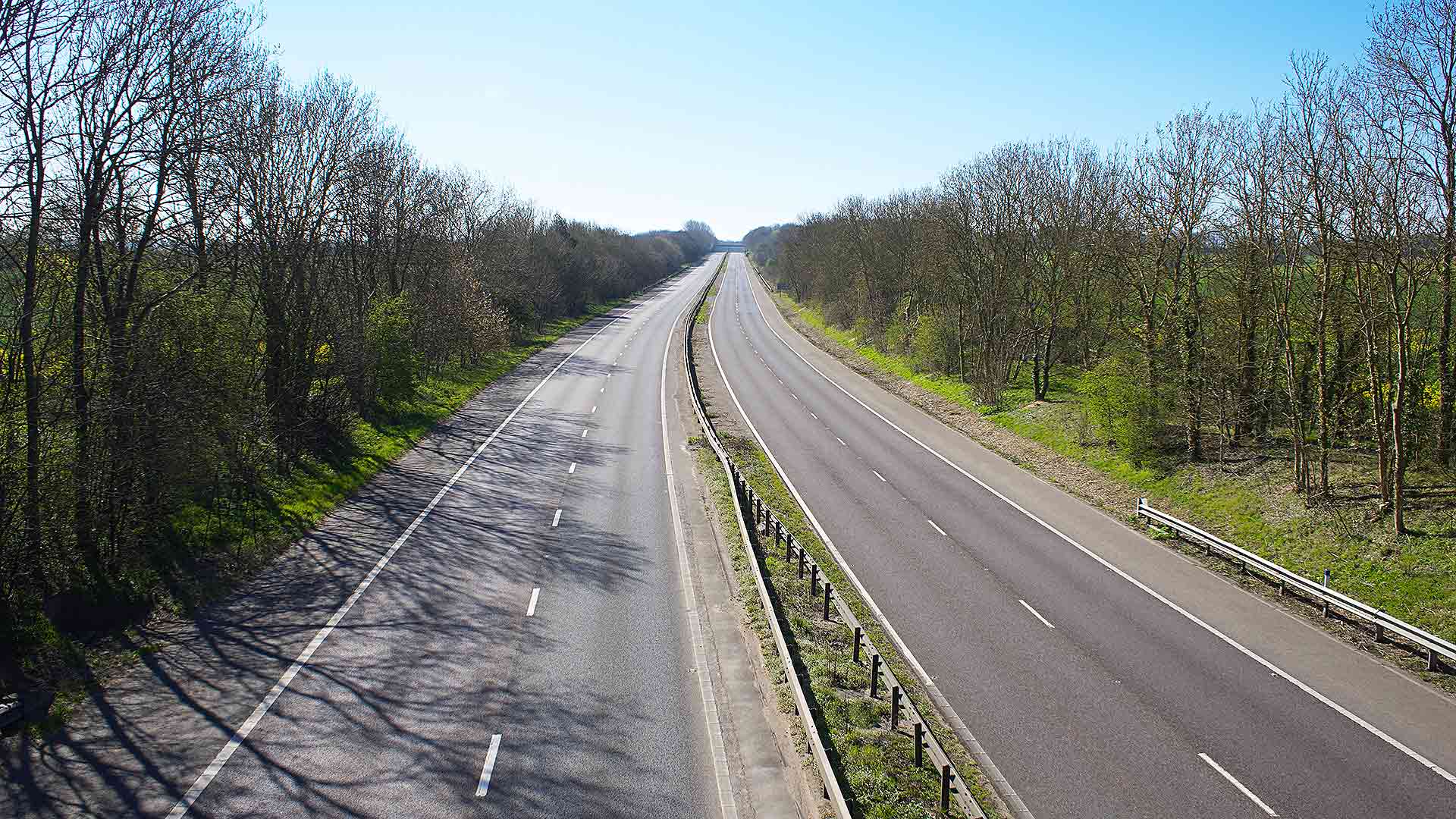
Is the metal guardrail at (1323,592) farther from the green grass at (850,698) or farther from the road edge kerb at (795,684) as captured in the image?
the road edge kerb at (795,684)

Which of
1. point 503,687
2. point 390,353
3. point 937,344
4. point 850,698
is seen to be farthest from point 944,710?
point 937,344

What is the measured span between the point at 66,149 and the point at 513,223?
5734 centimetres

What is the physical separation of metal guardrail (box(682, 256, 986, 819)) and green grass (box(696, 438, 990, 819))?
0.16 meters

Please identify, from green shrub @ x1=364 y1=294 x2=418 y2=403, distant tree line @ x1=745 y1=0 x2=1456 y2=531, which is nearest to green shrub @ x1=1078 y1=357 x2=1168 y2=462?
distant tree line @ x1=745 y1=0 x2=1456 y2=531

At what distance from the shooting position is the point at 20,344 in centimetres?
1433

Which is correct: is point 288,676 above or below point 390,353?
below

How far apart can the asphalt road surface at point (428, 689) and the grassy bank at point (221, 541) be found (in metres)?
0.57

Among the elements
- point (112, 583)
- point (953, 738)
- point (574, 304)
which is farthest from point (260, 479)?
point (574, 304)

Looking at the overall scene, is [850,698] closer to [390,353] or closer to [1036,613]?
[1036,613]

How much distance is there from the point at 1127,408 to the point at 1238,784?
17824 mm

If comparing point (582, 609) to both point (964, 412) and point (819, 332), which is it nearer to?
point (964, 412)

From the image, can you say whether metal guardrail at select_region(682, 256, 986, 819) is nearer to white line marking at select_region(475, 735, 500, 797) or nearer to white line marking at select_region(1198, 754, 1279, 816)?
white line marking at select_region(1198, 754, 1279, 816)

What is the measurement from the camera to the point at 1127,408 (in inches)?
1082

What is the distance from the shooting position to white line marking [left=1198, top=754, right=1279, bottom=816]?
35.7ft
